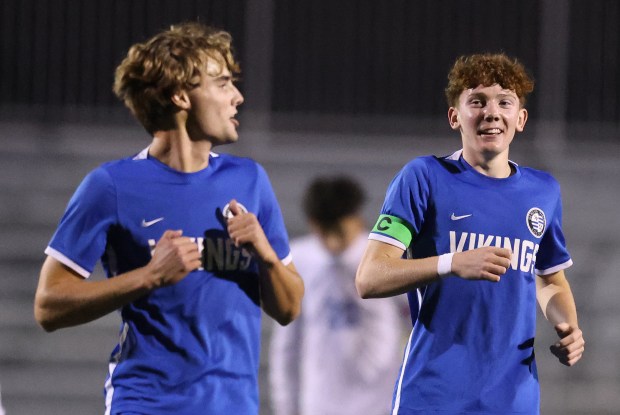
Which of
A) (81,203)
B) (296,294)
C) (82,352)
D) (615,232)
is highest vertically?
(81,203)

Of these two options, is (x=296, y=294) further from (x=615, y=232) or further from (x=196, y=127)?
(x=615, y=232)

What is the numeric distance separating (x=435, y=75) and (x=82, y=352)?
3605 millimetres

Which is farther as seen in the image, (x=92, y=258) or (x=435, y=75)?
(x=435, y=75)

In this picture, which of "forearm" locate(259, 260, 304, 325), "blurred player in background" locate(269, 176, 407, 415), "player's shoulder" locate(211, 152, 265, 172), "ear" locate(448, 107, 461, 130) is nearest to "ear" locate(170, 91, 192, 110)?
"player's shoulder" locate(211, 152, 265, 172)

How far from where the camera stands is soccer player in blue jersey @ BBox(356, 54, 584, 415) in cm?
358

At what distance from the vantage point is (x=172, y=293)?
3.41 metres

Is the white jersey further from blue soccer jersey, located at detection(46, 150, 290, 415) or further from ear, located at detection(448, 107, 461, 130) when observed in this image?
blue soccer jersey, located at detection(46, 150, 290, 415)

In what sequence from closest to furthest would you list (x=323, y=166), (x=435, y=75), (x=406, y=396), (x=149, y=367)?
(x=149, y=367), (x=406, y=396), (x=435, y=75), (x=323, y=166)

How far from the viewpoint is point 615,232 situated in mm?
9969

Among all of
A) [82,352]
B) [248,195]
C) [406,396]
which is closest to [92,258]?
[248,195]

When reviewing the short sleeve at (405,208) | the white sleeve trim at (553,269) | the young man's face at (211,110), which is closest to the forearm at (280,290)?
the short sleeve at (405,208)

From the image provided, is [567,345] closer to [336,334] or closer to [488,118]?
[488,118]

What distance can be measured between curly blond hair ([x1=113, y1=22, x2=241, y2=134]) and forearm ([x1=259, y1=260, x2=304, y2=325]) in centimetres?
55

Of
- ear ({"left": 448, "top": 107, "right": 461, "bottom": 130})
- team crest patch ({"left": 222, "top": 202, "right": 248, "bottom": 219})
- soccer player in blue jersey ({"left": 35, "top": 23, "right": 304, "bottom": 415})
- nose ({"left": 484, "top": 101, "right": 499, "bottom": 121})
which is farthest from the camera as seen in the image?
ear ({"left": 448, "top": 107, "right": 461, "bottom": 130})
